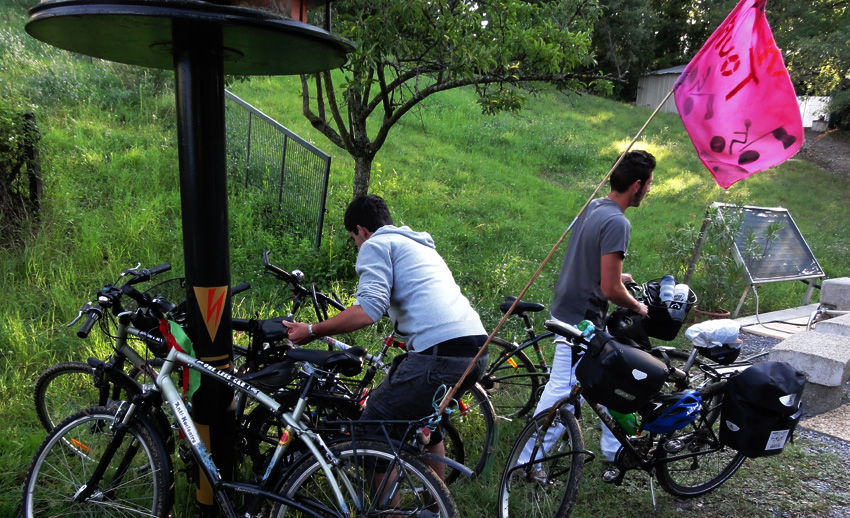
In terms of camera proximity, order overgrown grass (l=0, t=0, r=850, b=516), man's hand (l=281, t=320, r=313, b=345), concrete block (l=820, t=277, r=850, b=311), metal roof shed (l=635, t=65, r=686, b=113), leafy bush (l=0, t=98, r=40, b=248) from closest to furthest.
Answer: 1. man's hand (l=281, t=320, r=313, b=345)
2. overgrown grass (l=0, t=0, r=850, b=516)
3. leafy bush (l=0, t=98, r=40, b=248)
4. concrete block (l=820, t=277, r=850, b=311)
5. metal roof shed (l=635, t=65, r=686, b=113)

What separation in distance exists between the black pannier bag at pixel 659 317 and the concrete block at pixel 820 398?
230cm

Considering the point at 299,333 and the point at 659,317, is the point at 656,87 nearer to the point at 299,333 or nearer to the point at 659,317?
the point at 659,317

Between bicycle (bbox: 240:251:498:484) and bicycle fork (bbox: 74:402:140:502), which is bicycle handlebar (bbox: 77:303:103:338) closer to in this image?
bicycle fork (bbox: 74:402:140:502)

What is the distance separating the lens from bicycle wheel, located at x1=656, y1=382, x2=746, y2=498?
3332mm

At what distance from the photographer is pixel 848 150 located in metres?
23.3

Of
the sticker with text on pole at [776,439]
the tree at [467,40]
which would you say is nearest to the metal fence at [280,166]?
the tree at [467,40]

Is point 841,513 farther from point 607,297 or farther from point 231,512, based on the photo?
point 231,512

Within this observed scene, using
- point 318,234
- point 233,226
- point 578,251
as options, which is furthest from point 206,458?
point 233,226

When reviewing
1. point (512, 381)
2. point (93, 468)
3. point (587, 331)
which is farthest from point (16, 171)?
point (587, 331)

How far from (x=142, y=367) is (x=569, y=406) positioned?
7.70 feet

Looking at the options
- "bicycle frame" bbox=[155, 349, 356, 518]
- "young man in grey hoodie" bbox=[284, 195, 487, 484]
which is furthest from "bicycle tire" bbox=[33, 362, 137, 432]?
"young man in grey hoodie" bbox=[284, 195, 487, 484]

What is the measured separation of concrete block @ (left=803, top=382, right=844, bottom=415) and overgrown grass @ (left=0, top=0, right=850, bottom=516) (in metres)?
0.74

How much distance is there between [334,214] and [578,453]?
5.49m

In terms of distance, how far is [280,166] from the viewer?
25.3ft
